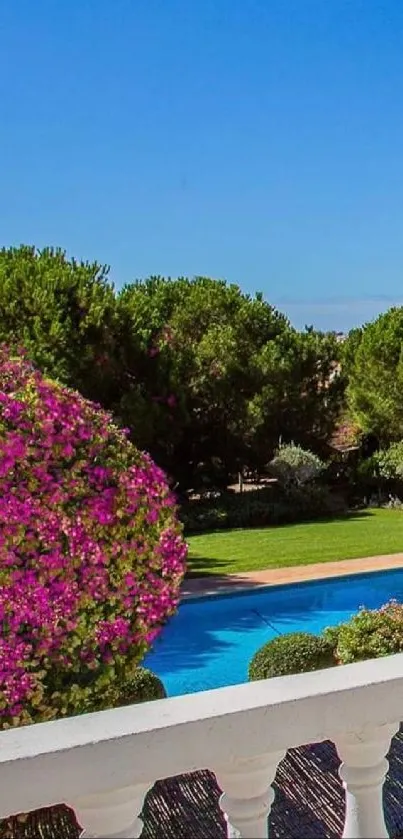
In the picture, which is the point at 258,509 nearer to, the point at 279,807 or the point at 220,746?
the point at 279,807

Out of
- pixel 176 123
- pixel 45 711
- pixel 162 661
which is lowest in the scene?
pixel 162 661

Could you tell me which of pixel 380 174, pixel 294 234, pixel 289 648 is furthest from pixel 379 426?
pixel 289 648

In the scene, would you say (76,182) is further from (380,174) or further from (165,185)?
(380,174)

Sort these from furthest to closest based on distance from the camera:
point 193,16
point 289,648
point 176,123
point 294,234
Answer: point 294,234 < point 176,123 < point 193,16 < point 289,648

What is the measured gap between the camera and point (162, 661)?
1122 centimetres

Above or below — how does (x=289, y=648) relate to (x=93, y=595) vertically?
below

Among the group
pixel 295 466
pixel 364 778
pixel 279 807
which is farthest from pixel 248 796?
pixel 295 466

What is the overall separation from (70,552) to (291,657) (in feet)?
14.0

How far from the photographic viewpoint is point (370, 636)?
24.1ft

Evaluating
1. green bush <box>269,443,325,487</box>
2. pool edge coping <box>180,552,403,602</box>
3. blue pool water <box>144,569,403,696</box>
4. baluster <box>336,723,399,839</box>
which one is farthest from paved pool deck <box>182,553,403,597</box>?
baluster <box>336,723,399,839</box>

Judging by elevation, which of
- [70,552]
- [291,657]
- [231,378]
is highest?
[231,378]

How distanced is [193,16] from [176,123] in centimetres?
489

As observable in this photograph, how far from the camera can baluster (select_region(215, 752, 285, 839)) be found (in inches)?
60.2

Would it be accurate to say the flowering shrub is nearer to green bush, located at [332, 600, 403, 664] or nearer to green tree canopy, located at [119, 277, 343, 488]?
green bush, located at [332, 600, 403, 664]
